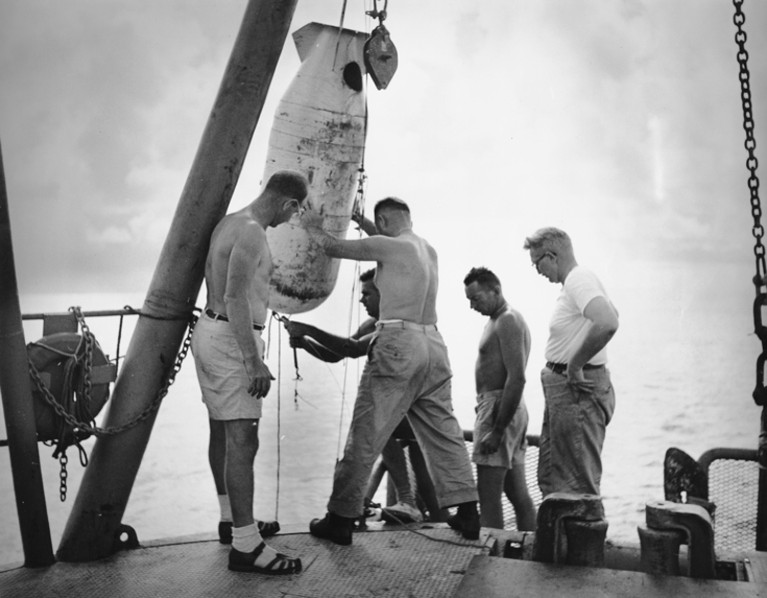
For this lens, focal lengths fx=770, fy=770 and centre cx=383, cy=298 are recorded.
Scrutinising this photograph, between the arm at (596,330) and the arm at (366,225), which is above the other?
the arm at (366,225)

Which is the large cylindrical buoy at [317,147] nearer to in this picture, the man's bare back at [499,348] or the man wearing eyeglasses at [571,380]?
the man's bare back at [499,348]

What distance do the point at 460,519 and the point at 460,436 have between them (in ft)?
1.57

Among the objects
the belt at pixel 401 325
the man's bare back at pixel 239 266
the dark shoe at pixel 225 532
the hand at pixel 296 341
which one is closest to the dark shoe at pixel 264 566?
the dark shoe at pixel 225 532

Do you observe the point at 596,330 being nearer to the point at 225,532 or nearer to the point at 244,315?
the point at 244,315

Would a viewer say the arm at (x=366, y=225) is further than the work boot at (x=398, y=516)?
Yes

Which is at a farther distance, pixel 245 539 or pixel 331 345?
pixel 331 345

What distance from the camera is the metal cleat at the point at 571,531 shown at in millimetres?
3518

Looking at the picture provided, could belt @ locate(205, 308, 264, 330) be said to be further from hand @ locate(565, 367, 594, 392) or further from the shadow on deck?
hand @ locate(565, 367, 594, 392)

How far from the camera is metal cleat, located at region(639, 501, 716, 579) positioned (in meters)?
3.41

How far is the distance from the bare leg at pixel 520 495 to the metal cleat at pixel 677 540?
2.00 m

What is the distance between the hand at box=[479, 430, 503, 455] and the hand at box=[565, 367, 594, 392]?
1.95 feet

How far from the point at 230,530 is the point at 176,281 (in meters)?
1.43

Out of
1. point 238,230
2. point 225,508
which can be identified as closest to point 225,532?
point 225,508

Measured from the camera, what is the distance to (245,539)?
12.8 feet
